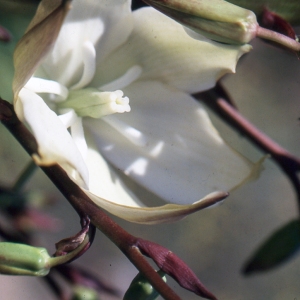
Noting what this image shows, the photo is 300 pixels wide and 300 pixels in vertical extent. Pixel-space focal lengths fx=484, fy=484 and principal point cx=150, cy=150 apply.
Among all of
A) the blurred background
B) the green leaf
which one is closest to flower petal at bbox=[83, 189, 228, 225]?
the green leaf

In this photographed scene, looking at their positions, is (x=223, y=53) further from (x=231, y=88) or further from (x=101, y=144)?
(x=231, y=88)

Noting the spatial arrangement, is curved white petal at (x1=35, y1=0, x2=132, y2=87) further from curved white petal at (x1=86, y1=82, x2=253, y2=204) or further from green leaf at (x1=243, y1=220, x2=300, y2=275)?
green leaf at (x1=243, y1=220, x2=300, y2=275)

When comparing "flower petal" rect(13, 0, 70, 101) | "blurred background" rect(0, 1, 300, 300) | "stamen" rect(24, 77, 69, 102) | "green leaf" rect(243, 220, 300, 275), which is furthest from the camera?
"blurred background" rect(0, 1, 300, 300)

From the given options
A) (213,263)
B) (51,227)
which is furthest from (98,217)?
(213,263)

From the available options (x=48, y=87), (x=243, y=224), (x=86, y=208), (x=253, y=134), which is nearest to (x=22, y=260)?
(x=86, y=208)

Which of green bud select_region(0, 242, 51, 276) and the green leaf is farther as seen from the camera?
the green leaf

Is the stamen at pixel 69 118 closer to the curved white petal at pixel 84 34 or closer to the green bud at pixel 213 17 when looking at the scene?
the curved white petal at pixel 84 34
